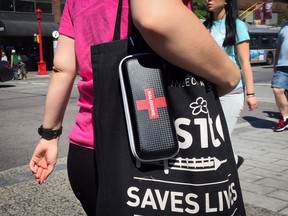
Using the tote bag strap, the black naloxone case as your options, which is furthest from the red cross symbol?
the tote bag strap

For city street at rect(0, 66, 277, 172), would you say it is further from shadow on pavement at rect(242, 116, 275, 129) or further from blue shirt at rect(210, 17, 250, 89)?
blue shirt at rect(210, 17, 250, 89)

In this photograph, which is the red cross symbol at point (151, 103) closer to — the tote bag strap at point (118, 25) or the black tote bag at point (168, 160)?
the black tote bag at point (168, 160)

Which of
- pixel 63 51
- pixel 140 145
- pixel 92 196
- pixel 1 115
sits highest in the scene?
pixel 63 51

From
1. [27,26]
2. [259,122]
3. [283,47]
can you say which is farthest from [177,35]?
[27,26]

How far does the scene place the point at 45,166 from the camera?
165cm

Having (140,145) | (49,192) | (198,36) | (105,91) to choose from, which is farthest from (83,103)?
(49,192)

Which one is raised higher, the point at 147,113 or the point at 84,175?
the point at 147,113

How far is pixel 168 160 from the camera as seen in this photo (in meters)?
1.16

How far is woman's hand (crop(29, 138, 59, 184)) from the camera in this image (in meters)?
1.62

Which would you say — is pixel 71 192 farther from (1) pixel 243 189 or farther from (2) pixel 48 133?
(2) pixel 48 133

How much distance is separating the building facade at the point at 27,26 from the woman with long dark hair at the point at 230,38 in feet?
83.6

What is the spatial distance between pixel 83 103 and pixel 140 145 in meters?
0.38

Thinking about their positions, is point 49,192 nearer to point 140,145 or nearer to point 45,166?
point 45,166

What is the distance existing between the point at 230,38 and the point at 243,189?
5.02 feet
